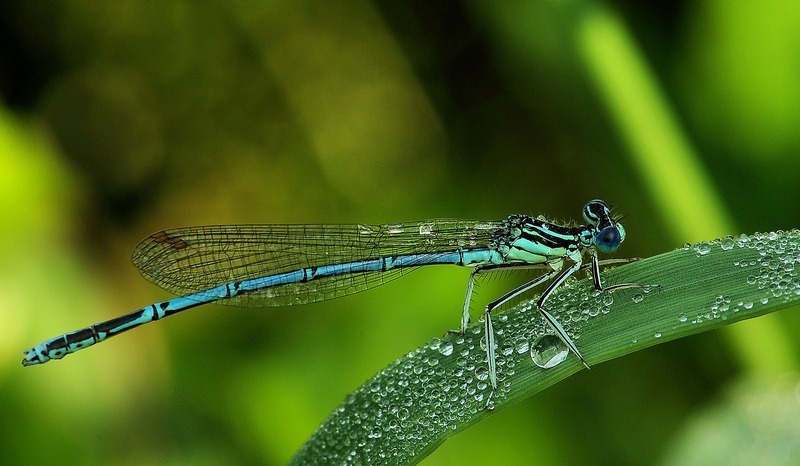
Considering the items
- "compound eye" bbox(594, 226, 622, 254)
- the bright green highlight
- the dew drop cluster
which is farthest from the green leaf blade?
the bright green highlight

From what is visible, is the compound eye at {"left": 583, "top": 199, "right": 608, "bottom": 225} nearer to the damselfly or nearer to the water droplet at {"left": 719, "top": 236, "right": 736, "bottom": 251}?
the damselfly

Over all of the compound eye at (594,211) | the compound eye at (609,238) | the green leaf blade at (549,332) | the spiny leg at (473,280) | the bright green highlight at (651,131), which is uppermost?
the bright green highlight at (651,131)

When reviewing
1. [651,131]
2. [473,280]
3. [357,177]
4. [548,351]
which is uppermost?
[357,177]

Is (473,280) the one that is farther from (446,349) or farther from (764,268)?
(764,268)

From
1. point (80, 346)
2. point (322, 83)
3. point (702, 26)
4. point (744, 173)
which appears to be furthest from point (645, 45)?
point (80, 346)

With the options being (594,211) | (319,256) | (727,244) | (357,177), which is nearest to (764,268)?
(727,244)

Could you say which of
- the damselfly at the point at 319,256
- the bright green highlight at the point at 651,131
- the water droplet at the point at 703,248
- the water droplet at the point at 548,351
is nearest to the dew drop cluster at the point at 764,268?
the water droplet at the point at 703,248

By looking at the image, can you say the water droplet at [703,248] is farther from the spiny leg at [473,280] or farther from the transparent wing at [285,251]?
the transparent wing at [285,251]
